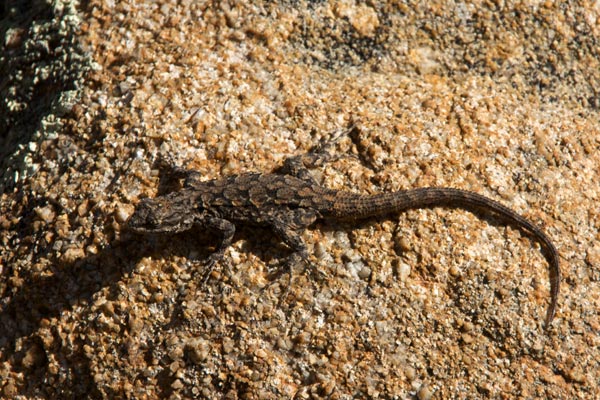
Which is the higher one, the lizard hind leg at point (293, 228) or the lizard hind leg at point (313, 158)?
the lizard hind leg at point (313, 158)

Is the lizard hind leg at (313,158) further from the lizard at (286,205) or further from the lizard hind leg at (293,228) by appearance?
the lizard hind leg at (293,228)

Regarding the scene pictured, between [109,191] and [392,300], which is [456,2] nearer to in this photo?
[392,300]

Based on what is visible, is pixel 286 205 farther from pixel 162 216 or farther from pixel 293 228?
pixel 162 216

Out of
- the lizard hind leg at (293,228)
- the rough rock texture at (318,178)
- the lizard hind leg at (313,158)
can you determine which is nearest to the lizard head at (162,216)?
the rough rock texture at (318,178)

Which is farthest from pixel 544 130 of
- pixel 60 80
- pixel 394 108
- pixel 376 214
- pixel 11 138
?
pixel 11 138

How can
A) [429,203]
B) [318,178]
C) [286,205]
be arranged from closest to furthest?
[429,203]
[286,205]
[318,178]

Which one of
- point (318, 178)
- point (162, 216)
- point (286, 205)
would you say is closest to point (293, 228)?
point (286, 205)

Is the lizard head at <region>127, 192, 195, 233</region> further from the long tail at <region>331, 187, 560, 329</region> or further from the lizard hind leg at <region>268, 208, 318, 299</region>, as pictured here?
the long tail at <region>331, 187, 560, 329</region>
